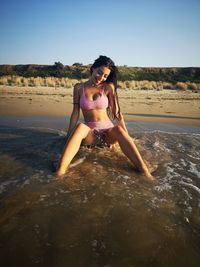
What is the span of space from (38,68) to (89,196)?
56583 millimetres

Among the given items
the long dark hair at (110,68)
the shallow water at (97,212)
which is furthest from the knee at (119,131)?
the long dark hair at (110,68)

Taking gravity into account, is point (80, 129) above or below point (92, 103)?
below

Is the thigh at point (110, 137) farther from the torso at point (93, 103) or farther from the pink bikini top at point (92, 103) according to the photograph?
the pink bikini top at point (92, 103)

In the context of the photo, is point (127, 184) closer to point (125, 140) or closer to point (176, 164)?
point (125, 140)

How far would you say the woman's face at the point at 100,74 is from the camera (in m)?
3.98

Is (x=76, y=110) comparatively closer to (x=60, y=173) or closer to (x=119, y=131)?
(x=119, y=131)

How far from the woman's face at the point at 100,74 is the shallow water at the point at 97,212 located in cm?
107

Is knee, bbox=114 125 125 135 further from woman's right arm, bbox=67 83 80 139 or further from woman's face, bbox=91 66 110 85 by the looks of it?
woman's face, bbox=91 66 110 85

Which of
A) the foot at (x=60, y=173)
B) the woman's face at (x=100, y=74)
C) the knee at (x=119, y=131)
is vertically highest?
the woman's face at (x=100, y=74)

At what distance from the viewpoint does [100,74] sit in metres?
4.02

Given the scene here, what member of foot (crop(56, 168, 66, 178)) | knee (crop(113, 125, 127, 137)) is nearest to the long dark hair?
knee (crop(113, 125, 127, 137))

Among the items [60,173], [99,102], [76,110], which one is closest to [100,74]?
[99,102]

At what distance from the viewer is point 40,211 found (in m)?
2.25

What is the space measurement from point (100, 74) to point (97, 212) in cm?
231
